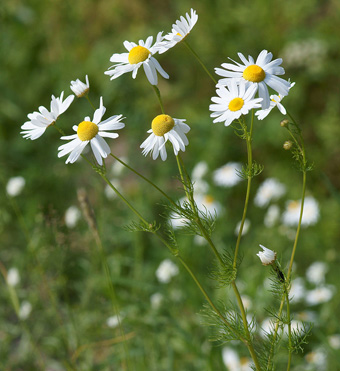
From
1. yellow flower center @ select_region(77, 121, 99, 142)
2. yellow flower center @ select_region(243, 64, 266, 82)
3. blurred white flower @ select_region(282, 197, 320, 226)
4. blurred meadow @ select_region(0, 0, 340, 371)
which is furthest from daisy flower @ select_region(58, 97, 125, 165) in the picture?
blurred white flower @ select_region(282, 197, 320, 226)

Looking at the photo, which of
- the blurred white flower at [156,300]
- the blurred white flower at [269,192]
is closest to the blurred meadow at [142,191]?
the blurred white flower at [156,300]

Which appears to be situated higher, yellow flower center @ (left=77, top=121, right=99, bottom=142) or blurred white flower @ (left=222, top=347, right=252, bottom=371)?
yellow flower center @ (left=77, top=121, right=99, bottom=142)

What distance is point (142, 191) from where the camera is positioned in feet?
9.11

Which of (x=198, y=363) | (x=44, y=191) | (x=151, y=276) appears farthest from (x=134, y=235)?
(x=44, y=191)

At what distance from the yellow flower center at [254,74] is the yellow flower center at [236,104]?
0.13ft

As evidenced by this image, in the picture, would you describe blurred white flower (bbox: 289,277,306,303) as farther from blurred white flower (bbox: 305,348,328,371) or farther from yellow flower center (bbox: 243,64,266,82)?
yellow flower center (bbox: 243,64,266,82)

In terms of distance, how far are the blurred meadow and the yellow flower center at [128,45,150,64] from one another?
43cm

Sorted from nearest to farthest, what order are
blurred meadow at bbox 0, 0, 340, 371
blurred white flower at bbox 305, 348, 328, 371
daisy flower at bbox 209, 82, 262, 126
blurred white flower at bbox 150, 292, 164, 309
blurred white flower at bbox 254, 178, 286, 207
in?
daisy flower at bbox 209, 82, 262, 126 < blurred white flower at bbox 305, 348, 328, 371 < blurred meadow at bbox 0, 0, 340, 371 < blurred white flower at bbox 150, 292, 164, 309 < blurred white flower at bbox 254, 178, 286, 207

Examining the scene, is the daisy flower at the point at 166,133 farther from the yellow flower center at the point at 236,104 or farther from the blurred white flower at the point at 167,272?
the blurred white flower at the point at 167,272

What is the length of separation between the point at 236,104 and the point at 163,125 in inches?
4.8

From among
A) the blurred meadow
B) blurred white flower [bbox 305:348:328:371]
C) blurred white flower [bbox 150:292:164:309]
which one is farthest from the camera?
blurred white flower [bbox 150:292:164:309]

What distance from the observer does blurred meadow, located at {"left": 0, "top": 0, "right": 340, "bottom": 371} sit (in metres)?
1.96

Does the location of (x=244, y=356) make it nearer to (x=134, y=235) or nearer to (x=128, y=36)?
(x=134, y=235)

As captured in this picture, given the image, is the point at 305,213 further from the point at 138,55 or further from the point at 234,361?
the point at 138,55
